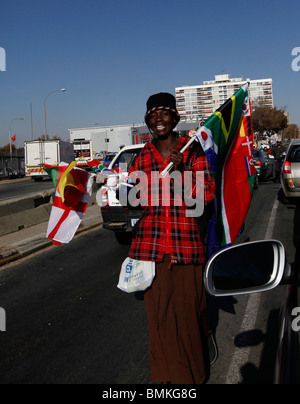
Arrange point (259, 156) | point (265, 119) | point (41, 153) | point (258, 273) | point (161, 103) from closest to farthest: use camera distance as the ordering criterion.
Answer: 1. point (258, 273)
2. point (161, 103)
3. point (259, 156)
4. point (41, 153)
5. point (265, 119)

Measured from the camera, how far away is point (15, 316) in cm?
473

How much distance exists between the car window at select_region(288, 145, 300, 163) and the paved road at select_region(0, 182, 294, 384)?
18.7ft

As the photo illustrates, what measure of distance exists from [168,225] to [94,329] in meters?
1.90

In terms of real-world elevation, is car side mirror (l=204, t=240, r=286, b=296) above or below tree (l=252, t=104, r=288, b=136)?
below

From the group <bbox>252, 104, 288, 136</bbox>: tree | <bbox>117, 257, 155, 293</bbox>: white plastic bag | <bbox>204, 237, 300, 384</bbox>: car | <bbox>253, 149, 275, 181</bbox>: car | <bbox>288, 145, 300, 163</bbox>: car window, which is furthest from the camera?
<bbox>252, 104, 288, 136</bbox>: tree

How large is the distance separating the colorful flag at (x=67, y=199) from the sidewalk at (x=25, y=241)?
410cm

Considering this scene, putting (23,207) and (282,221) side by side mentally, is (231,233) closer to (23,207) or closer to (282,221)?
→ (282,221)

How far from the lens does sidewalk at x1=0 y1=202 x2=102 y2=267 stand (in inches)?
300

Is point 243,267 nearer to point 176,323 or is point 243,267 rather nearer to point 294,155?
point 176,323

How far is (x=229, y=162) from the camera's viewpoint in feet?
12.6

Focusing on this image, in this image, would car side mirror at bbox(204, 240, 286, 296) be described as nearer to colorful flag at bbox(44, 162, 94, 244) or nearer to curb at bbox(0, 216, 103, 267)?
colorful flag at bbox(44, 162, 94, 244)

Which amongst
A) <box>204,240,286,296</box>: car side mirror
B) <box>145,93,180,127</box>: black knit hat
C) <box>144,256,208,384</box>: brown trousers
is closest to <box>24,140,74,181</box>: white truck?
<box>145,93,180,127</box>: black knit hat

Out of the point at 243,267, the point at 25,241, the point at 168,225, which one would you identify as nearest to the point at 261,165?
the point at 25,241
